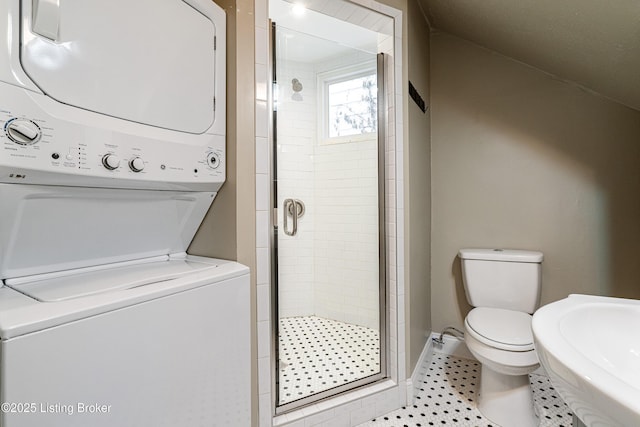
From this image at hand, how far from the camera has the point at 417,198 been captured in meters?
1.94

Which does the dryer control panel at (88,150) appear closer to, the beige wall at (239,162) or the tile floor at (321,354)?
the beige wall at (239,162)

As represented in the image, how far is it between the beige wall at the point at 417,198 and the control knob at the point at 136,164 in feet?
4.38

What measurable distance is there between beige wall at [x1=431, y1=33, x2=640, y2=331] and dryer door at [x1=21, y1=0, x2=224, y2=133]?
6.03 feet

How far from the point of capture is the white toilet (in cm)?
147

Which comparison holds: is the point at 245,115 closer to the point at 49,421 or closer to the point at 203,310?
the point at 203,310

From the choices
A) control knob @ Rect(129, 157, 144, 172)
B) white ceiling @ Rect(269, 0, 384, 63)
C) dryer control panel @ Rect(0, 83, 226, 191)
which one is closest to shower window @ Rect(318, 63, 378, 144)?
white ceiling @ Rect(269, 0, 384, 63)

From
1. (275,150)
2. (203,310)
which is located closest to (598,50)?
(275,150)

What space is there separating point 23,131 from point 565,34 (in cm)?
214

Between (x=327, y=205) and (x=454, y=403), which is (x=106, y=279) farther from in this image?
(x=454, y=403)

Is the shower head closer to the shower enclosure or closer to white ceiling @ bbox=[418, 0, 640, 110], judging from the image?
the shower enclosure

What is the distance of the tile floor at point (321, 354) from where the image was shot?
5.25 ft

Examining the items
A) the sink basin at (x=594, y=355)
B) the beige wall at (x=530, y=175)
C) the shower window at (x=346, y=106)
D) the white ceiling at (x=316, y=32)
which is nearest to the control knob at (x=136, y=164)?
the white ceiling at (x=316, y=32)

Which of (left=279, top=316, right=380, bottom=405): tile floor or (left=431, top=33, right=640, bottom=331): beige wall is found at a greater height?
(left=431, top=33, right=640, bottom=331): beige wall

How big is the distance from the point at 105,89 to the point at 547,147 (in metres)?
2.43
